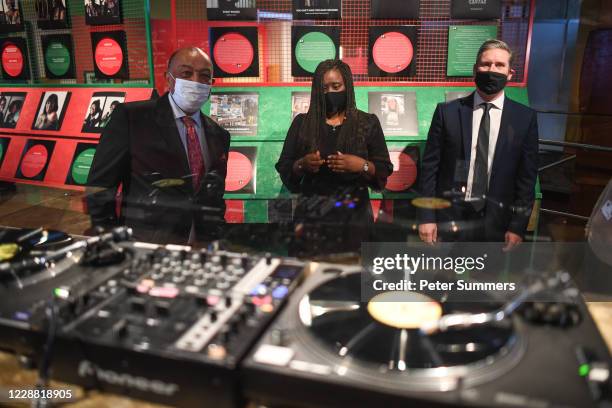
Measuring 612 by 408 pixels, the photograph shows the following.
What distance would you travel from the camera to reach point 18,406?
933 millimetres

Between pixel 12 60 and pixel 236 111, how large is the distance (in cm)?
247

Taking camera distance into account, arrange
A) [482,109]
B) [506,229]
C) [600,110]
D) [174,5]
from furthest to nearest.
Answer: [600,110] < [174,5] < [482,109] < [506,229]

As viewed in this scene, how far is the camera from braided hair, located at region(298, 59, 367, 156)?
250 cm

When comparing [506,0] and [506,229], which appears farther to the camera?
[506,0]

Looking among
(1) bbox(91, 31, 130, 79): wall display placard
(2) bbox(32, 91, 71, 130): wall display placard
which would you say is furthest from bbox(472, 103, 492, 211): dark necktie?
(2) bbox(32, 91, 71, 130): wall display placard

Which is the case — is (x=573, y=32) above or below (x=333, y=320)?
above

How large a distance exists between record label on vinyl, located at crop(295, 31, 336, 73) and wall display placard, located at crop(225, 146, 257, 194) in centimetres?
77

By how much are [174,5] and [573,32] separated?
6.23m

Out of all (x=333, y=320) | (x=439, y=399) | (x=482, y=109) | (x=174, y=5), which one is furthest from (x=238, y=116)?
(x=439, y=399)

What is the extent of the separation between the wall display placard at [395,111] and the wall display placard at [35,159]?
9.04 ft

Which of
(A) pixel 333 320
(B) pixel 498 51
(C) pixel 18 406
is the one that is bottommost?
(C) pixel 18 406

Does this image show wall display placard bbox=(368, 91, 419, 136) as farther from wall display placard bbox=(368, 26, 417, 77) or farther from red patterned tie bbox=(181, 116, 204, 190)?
red patterned tie bbox=(181, 116, 204, 190)

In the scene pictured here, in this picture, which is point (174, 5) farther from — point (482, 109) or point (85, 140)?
point (482, 109)

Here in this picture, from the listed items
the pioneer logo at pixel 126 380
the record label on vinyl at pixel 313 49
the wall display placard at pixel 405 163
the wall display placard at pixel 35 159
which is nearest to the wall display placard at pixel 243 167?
the record label on vinyl at pixel 313 49
